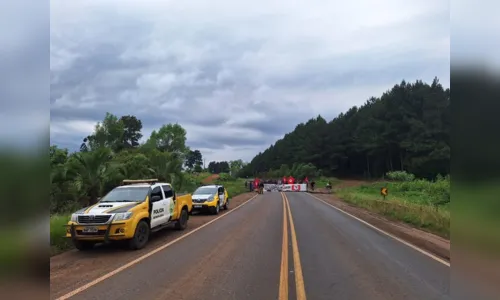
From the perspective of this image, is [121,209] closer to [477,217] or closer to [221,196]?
[477,217]

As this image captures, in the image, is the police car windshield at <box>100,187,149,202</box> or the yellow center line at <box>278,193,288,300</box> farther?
the police car windshield at <box>100,187,149,202</box>

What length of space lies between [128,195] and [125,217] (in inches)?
65.6

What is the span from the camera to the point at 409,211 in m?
19.9

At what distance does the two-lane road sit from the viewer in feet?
21.4

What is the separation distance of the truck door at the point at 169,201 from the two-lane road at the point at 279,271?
131cm

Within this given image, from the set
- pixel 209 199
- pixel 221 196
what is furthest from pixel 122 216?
pixel 221 196

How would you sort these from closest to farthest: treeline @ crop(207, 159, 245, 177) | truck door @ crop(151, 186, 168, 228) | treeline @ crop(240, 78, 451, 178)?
1. truck door @ crop(151, 186, 168, 228)
2. treeline @ crop(240, 78, 451, 178)
3. treeline @ crop(207, 159, 245, 177)

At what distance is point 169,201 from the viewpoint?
46.4ft

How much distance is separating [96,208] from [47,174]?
10.3 m

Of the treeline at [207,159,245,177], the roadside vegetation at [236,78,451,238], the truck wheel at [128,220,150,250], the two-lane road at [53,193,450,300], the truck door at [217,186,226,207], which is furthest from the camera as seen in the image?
the treeline at [207,159,245,177]

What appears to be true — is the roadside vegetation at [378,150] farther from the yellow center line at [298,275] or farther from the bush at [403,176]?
the yellow center line at [298,275]

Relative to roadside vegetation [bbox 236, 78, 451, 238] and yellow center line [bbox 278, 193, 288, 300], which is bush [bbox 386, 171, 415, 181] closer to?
roadside vegetation [bbox 236, 78, 451, 238]

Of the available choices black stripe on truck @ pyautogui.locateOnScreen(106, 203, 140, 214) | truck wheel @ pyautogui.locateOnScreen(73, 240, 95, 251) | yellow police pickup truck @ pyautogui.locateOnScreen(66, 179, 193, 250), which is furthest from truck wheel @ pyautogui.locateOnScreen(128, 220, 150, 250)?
truck wheel @ pyautogui.locateOnScreen(73, 240, 95, 251)

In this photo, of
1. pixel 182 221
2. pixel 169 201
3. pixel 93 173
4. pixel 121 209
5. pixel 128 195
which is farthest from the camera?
pixel 93 173
